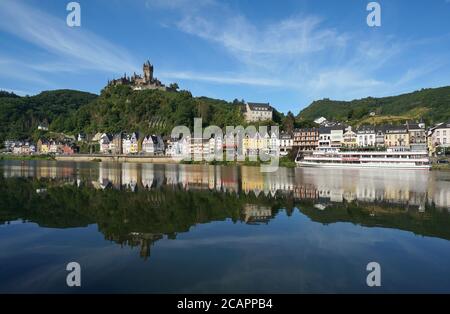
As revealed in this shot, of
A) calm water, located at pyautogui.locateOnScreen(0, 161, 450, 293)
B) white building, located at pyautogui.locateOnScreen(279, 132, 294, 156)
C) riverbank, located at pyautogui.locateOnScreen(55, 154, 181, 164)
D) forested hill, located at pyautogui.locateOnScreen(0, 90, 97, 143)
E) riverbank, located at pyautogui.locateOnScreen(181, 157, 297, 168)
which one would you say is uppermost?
forested hill, located at pyautogui.locateOnScreen(0, 90, 97, 143)

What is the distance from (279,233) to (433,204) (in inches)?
457

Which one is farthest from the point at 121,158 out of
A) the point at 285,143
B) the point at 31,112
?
the point at 31,112

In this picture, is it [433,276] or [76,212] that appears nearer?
[433,276]

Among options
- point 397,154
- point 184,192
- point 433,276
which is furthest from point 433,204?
point 397,154

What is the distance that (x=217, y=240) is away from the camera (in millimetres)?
12820

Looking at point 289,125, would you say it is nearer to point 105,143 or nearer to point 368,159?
point 368,159

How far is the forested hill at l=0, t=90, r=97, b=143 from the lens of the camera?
152387 mm

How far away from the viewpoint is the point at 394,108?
139 m

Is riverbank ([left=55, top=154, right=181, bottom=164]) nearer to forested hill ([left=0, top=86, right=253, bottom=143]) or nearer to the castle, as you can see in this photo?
forested hill ([left=0, top=86, right=253, bottom=143])

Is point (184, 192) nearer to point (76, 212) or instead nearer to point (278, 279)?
point (76, 212)

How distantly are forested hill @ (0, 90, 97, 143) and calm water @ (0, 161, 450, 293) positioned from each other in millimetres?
138088

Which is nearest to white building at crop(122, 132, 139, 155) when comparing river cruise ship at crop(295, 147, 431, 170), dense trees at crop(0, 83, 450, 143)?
dense trees at crop(0, 83, 450, 143)
